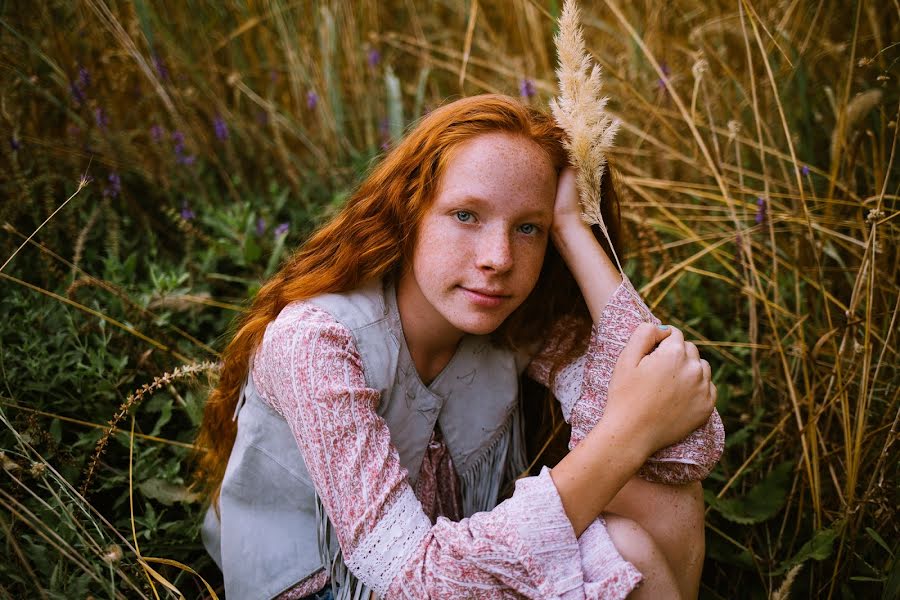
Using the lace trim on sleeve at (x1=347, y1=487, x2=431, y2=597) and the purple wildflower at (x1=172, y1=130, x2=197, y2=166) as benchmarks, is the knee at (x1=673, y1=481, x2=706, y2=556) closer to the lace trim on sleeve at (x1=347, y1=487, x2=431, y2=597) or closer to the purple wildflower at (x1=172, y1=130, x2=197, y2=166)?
the lace trim on sleeve at (x1=347, y1=487, x2=431, y2=597)

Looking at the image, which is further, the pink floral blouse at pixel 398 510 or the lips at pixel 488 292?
the lips at pixel 488 292

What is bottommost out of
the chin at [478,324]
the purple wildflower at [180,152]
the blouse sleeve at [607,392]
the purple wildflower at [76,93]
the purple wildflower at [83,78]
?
the blouse sleeve at [607,392]

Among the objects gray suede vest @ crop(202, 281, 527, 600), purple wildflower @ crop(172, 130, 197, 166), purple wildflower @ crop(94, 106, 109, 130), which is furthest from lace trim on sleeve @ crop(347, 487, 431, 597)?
purple wildflower @ crop(94, 106, 109, 130)

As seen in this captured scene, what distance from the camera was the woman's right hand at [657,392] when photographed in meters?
1.18

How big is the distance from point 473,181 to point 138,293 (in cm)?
115

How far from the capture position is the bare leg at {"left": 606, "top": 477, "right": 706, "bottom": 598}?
4.25 feet

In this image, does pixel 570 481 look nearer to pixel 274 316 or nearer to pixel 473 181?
pixel 473 181

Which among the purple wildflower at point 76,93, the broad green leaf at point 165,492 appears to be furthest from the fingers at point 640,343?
the purple wildflower at point 76,93

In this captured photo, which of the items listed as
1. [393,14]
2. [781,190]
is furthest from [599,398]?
[393,14]

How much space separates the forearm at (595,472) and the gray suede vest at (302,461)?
1.26 ft

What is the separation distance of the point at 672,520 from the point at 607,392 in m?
0.27

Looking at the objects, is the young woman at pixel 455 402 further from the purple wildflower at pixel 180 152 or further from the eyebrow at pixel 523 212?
the purple wildflower at pixel 180 152

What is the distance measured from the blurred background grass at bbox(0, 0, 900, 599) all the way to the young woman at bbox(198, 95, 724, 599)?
0.20m

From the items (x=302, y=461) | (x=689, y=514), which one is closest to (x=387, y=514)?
(x=302, y=461)
